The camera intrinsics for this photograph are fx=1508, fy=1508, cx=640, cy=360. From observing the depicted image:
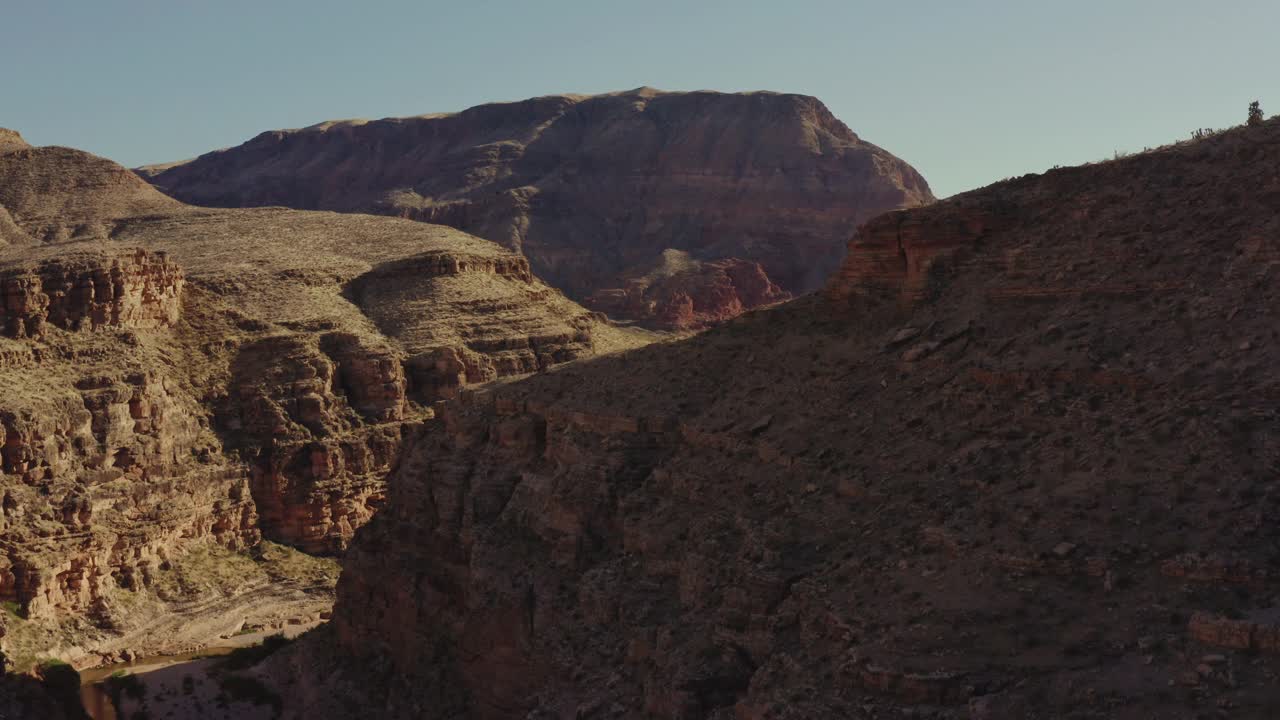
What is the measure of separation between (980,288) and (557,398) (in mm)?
13837

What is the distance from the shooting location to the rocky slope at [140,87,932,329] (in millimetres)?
150000

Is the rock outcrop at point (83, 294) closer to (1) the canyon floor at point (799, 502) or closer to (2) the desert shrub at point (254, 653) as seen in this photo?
(1) the canyon floor at point (799, 502)

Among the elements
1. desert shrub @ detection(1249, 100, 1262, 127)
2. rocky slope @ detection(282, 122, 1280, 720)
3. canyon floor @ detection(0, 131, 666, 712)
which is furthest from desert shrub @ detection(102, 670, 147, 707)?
desert shrub @ detection(1249, 100, 1262, 127)

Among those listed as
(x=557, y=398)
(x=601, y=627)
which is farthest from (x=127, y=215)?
(x=601, y=627)

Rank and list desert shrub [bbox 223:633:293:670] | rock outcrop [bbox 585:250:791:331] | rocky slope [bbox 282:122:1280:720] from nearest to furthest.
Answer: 1. rocky slope [bbox 282:122:1280:720]
2. desert shrub [bbox 223:633:293:670]
3. rock outcrop [bbox 585:250:791:331]

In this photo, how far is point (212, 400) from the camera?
2921 inches

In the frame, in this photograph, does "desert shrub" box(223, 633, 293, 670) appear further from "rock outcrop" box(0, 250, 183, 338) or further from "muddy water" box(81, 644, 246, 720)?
"rock outcrop" box(0, 250, 183, 338)

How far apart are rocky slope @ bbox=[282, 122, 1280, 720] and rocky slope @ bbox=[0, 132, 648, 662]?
18040 millimetres

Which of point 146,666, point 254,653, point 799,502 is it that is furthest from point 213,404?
point 799,502

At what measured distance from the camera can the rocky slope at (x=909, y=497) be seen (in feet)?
70.1

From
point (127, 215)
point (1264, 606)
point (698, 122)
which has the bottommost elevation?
point (1264, 606)

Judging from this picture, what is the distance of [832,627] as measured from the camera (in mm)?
24203

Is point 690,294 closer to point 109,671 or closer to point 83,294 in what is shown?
point 83,294

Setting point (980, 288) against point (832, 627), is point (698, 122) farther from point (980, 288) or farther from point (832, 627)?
point (832, 627)
